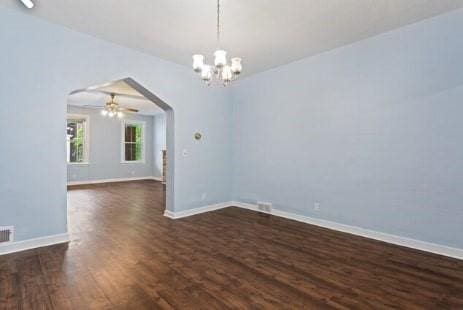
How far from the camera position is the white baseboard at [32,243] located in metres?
3.07

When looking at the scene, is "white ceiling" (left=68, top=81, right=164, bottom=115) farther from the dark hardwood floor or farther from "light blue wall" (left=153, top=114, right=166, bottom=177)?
the dark hardwood floor

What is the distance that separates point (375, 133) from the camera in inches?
145

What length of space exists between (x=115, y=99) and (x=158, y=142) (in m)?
3.20

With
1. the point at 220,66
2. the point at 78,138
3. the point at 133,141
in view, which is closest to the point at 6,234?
the point at 220,66

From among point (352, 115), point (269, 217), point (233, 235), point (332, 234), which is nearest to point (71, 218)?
point (233, 235)

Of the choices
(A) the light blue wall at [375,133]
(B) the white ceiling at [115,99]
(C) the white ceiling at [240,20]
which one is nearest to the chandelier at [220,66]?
(C) the white ceiling at [240,20]

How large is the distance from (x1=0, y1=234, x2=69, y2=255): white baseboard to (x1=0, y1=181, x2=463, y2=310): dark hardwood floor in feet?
0.37

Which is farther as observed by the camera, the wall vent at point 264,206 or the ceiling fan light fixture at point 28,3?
the wall vent at point 264,206

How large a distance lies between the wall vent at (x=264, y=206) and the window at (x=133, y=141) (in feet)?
22.5

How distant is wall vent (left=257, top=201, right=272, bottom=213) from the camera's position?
16.6 feet

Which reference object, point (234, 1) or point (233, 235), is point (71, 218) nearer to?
point (233, 235)

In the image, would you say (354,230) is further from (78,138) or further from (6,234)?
(78,138)

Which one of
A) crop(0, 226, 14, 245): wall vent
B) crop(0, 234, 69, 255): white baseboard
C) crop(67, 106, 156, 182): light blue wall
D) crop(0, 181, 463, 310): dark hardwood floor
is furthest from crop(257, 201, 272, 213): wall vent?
crop(67, 106, 156, 182): light blue wall

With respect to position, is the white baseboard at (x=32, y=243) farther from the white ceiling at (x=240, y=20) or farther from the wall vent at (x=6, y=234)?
the white ceiling at (x=240, y=20)
